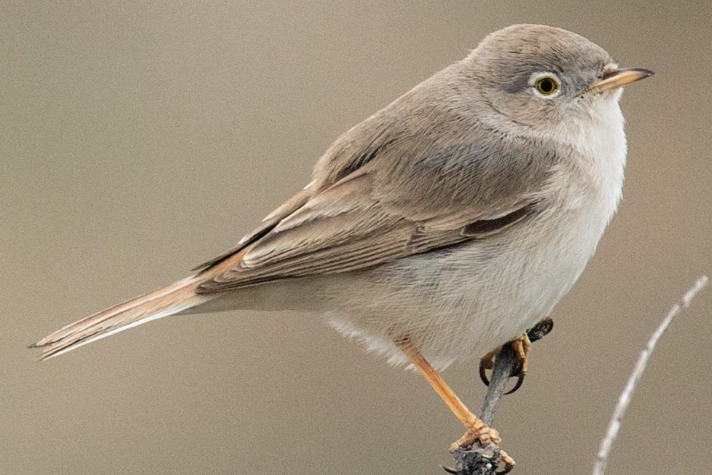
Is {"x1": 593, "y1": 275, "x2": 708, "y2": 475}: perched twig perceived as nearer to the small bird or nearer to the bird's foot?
the small bird

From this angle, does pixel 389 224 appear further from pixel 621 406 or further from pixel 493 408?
pixel 621 406

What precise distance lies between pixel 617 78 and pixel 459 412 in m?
1.65

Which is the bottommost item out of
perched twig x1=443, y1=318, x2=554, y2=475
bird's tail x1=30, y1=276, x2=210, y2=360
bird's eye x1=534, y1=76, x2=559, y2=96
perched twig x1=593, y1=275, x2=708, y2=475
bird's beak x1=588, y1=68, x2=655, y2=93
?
perched twig x1=593, y1=275, x2=708, y2=475

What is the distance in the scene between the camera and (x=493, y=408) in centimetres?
468

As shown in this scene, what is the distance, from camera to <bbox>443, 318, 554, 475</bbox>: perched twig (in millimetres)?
4289

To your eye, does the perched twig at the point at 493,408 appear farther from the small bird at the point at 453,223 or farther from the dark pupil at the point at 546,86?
the dark pupil at the point at 546,86

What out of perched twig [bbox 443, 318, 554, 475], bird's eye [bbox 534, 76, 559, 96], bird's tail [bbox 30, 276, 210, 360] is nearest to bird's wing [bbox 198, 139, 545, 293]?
bird's tail [bbox 30, 276, 210, 360]

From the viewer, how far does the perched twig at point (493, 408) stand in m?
4.29

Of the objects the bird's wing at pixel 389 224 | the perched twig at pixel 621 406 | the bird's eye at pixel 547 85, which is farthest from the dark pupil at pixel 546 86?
the perched twig at pixel 621 406

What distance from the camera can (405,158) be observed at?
4934mm

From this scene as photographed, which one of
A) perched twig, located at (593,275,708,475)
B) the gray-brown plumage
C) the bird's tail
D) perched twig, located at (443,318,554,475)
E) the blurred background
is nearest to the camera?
perched twig, located at (593,275,708,475)

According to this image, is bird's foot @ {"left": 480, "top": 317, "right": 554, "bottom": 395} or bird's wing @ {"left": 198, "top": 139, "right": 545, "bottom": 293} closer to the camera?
bird's wing @ {"left": 198, "top": 139, "right": 545, "bottom": 293}

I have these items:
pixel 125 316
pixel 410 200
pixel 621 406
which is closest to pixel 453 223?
pixel 410 200

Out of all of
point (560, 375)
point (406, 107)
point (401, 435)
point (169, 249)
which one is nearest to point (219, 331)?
point (169, 249)
